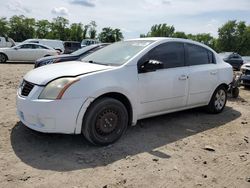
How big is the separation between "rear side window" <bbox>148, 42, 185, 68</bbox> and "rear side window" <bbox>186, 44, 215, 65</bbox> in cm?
22

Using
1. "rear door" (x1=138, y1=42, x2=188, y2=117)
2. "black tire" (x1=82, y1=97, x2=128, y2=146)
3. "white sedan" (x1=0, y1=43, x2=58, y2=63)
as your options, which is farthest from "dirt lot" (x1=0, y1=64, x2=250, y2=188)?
"white sedan" (x1=0, y1=43, x2=58, y2=63)

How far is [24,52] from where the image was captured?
21109mm

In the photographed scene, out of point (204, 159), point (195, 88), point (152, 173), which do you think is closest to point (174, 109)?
point (195, 88)

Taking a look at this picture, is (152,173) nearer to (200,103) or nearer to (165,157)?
(165,157)

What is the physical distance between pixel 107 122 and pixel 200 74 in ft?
8.10

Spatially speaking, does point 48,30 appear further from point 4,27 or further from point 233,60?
point 233,60

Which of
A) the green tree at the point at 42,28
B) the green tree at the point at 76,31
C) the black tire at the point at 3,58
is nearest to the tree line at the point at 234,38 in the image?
the green tree at the point at 76,31

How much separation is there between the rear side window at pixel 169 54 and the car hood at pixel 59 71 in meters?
1.05

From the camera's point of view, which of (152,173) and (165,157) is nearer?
(152,173)

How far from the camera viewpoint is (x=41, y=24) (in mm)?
68000

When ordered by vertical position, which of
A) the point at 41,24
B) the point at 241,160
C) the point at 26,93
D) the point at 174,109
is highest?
the point at 41,24

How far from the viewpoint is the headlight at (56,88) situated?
4395mm

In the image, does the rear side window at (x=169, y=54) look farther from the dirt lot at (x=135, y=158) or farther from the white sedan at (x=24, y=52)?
the white sedan at (x=24, y=52)

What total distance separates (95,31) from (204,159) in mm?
66519
